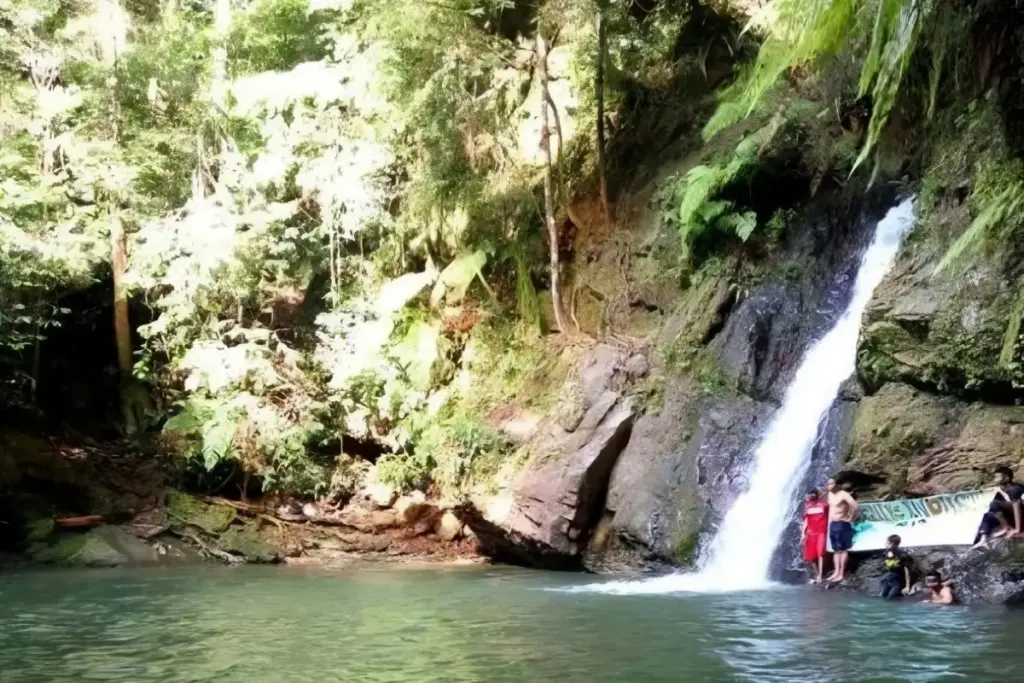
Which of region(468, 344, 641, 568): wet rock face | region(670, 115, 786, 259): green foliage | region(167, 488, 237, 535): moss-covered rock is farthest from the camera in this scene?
region(167, 488, 237, 535): moss-covered rock

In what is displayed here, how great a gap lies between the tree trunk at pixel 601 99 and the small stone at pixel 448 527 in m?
5.63

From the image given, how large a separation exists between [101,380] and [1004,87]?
669 inches

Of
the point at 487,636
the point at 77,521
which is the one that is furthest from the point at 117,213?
the point at 487,636

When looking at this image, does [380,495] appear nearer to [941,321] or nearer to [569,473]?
[569,473]

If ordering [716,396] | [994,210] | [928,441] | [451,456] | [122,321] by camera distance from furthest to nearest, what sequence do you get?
[122,321] < [451,456] < [716,396] < [928,441] < [994,210]

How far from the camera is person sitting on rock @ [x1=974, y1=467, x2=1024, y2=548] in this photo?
8.87 metres

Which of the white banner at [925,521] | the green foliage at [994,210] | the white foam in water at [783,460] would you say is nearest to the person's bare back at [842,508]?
the white banner at [925,521]

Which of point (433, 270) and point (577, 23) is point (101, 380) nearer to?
point (433, 270)

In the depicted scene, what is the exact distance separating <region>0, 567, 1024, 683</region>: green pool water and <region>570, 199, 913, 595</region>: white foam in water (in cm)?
92

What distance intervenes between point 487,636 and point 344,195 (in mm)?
11072

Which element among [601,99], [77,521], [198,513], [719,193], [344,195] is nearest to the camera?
[719,193]

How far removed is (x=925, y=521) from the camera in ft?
31.6

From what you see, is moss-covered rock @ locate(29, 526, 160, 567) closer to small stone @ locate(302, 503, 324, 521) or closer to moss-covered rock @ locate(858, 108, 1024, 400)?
small stone @ locate(302, 503, 324, 521)

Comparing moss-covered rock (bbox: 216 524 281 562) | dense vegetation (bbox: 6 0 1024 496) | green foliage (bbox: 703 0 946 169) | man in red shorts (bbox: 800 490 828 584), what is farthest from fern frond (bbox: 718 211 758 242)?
moss-covered rock (bbox: 216 524 281 562)
